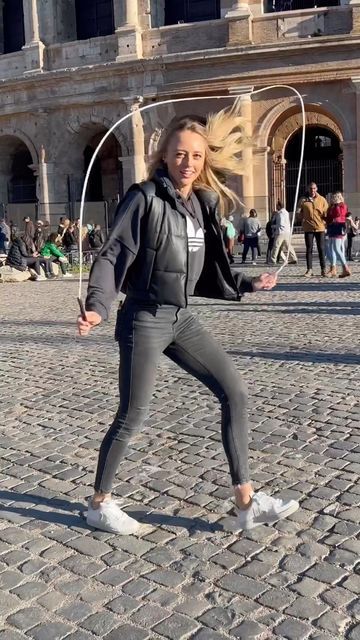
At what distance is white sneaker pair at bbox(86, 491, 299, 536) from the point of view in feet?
12.0

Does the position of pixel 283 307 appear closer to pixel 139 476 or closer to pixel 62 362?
pixel 62 362

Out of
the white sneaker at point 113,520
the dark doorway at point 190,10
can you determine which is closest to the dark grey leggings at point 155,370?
the white sneaker at point 113,520

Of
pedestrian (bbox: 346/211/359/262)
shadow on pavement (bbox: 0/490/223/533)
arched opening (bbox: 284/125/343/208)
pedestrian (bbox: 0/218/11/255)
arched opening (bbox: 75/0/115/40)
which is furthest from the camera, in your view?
arched opening (bbox: 75/0/115/40)

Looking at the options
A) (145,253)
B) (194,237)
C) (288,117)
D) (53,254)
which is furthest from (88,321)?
→ (288,117)

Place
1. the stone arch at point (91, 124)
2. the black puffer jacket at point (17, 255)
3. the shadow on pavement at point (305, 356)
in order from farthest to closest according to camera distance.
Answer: the stone arch at point (91, 124) < the black puffer jacket at point (17, 255) < the shadow on pavement at point (305, 356)

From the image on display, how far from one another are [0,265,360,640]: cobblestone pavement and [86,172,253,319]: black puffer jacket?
1144 millimetres

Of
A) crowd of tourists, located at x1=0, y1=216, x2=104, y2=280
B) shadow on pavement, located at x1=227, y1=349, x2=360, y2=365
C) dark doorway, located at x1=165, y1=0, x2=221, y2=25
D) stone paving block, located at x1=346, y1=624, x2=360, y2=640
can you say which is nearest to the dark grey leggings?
stone paving block, located at x1=346, y1=624, x2=360, y2=640

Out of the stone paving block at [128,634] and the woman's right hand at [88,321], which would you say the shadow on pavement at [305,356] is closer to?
the woman's right hand at [88,321]

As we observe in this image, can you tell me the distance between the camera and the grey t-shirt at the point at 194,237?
11.4ft

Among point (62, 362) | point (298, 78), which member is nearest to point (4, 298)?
point (62, 362)

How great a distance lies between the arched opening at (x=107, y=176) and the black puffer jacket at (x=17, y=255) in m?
12.2

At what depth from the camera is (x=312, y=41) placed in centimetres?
2441

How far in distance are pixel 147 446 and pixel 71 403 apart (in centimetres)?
144

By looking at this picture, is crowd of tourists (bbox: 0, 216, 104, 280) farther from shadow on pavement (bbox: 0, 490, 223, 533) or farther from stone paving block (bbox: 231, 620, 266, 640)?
stone paving block (bbox: 231, 620, 266, 640)
